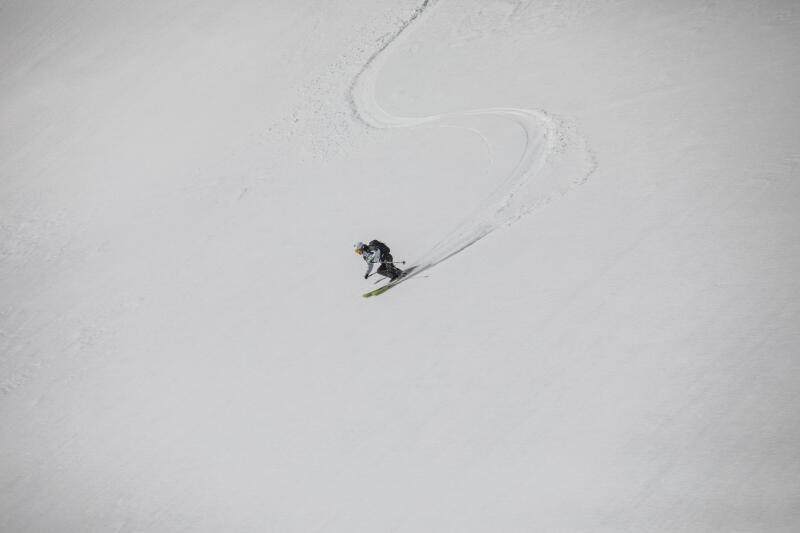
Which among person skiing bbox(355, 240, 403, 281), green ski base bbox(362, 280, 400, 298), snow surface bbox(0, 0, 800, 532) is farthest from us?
green ski base bbox(362, 280, 400, 298)

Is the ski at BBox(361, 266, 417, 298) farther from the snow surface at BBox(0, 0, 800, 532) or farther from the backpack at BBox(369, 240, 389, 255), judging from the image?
the backpack at BBox(369, 240, 389, 255)

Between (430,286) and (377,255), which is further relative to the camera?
(430,286)

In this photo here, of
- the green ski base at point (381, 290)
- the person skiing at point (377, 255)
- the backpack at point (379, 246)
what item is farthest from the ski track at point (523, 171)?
the backpack at point (379, 246)

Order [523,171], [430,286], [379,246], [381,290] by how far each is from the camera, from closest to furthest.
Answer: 1. [379,246]
2. [430,286]
3. [381,290]
4. [523,171]

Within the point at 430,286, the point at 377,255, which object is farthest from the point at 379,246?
the point at 430,286

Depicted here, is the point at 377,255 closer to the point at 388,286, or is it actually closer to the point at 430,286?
the point at 388,286

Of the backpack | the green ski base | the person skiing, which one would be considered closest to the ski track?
the green ski base

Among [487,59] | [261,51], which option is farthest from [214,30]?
[487,59]
